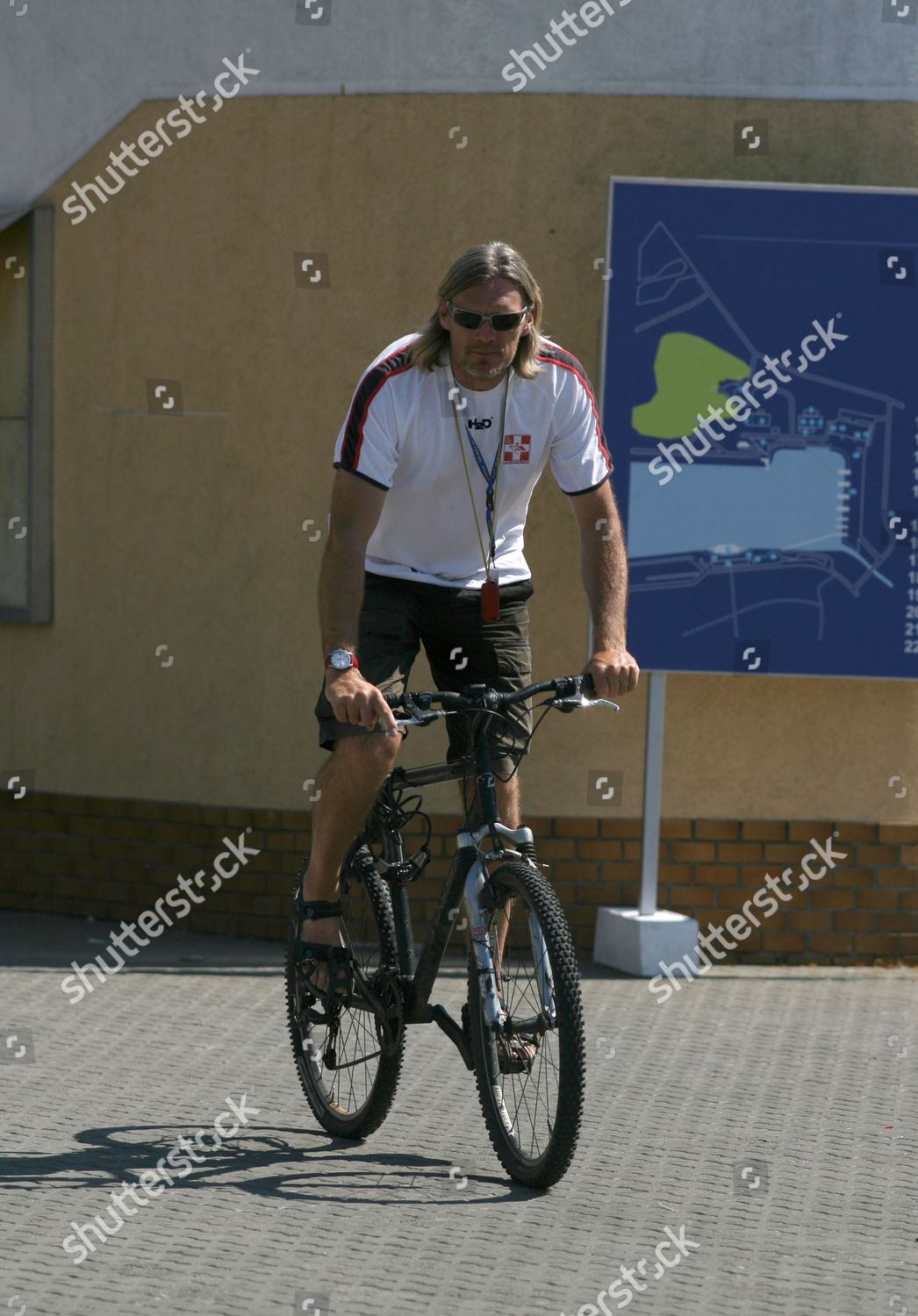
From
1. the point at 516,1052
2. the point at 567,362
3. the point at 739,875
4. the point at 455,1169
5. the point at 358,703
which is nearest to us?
the point at 358,703

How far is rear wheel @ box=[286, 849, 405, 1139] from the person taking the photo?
4.25 meters

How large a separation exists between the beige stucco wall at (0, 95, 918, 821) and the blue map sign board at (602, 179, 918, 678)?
0.26 m

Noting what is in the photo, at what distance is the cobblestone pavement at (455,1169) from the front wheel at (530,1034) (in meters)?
0.15

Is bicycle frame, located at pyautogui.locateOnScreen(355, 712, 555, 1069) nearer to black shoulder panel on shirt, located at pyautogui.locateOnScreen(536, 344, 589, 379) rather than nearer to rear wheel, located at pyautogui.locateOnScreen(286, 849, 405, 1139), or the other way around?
rear wheel, located at pyautogui.locateOnScreen(286, 849, 405, 1139)

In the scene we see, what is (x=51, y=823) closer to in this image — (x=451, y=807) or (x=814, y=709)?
(x=451, y=807)

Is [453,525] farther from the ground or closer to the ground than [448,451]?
closer to the ground

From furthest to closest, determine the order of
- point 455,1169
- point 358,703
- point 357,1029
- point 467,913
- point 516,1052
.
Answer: point 357,1029 < point 455,1169 < point 467,913 < point 516,1052 < point 358,703

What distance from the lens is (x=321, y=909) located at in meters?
4.32

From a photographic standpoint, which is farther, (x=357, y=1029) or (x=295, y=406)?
(x=295, y=406)

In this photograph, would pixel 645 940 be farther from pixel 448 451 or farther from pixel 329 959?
pixel 448 451

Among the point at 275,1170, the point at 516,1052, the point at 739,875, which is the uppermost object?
the point at 516,1052

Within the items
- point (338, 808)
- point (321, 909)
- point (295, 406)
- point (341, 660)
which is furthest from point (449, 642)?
point (295, 406)

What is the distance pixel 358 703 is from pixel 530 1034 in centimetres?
86

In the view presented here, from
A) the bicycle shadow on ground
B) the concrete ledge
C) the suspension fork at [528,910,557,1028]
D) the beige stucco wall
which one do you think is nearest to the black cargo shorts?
the suspension fork at [528,910,557,1028]
